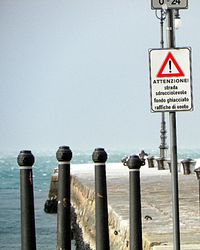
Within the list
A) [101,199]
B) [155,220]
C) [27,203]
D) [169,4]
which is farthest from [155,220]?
[169,4]

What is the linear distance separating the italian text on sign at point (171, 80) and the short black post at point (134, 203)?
2.47 ft

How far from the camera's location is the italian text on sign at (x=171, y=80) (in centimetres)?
732

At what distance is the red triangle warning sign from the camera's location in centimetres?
735

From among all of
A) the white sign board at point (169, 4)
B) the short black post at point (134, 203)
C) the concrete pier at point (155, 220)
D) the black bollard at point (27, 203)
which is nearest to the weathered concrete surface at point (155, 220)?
the concrete pier at point (155, 220)

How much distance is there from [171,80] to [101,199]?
58.4 inches

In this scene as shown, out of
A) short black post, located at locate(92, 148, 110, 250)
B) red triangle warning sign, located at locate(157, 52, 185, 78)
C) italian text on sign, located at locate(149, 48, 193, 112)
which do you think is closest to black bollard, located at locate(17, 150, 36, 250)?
short black post, located at locate(92, 148, 110, 250)

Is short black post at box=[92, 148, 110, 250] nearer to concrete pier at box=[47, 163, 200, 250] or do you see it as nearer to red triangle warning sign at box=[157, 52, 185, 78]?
concrete pier at box=[47, 163, 200, 250]

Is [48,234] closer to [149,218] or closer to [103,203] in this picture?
[149,218]

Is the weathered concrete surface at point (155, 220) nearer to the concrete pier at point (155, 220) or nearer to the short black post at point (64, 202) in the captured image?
the concrete pier at point (155, 220)

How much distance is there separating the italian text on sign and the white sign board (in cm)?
41

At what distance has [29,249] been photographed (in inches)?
296

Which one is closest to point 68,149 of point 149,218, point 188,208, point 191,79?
point 191,79

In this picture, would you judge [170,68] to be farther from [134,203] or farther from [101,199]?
[101,199]

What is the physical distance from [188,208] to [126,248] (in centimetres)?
386
